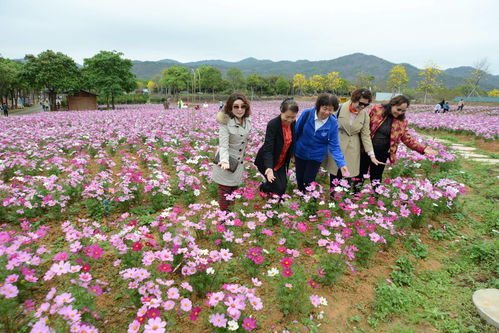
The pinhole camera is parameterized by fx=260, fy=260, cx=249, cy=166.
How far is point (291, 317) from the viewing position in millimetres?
2443

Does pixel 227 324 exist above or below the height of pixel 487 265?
above

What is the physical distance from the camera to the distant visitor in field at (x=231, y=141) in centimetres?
322

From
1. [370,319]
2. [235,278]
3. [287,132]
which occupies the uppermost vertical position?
[287,132]

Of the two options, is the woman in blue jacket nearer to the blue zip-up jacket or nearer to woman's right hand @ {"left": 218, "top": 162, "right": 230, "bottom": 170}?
the blue zip-up jacket

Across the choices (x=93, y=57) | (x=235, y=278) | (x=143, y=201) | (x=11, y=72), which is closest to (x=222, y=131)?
(x=235, y=278)

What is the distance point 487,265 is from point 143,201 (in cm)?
520

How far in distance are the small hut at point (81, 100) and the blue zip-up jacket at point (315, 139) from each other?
1489 inches

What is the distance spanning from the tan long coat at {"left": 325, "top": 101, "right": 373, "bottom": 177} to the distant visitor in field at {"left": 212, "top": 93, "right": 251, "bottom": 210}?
5.10 ft

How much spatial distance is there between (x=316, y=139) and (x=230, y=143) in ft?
4.16

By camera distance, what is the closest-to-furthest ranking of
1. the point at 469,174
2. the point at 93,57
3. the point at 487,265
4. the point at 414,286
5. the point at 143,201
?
the point at 414,286
the point at 487,265
the point at 143,201
the point at 469,174
the point at 93,57

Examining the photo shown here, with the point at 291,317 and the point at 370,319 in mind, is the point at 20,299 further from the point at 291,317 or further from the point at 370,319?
→ the point at 370,319

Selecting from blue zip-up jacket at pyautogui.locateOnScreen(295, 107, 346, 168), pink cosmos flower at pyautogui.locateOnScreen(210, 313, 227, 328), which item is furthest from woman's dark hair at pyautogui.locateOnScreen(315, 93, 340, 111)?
pink cosmos flower at pyautogui.locateOnScreen(210, 313, 227, 328)

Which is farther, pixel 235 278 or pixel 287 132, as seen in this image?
pixel 287 132

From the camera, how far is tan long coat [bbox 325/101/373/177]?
4.00 metres
